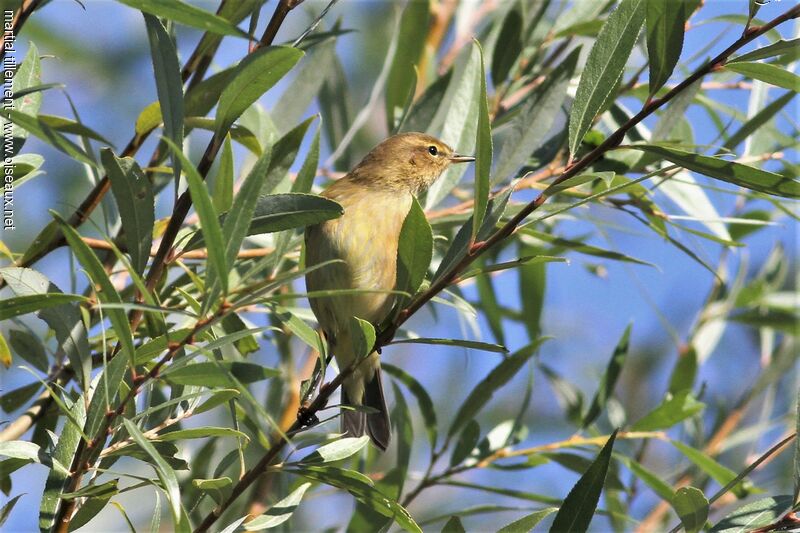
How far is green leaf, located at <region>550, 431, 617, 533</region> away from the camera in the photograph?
1900mm

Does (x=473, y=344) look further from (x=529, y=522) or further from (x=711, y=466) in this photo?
(x=711, y=466)

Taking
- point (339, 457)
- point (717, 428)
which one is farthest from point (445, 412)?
point (339, 457)

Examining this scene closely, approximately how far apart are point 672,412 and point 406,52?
1.57m

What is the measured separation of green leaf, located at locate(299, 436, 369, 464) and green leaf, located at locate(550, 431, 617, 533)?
0.47 m

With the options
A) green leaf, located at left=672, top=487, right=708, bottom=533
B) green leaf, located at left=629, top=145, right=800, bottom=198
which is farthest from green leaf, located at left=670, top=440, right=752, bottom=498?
green leaf, located at left=629, top=145, right=800, bottom=198

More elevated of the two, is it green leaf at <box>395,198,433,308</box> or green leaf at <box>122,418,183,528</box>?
green leaf at <box>395,198,433,308</box>

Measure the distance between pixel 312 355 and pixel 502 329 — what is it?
2.29 feet

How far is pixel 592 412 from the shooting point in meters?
3.08

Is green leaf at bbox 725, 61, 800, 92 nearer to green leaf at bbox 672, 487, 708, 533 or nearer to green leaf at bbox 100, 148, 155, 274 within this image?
green leaf at bbox 672, 487, 708, 533

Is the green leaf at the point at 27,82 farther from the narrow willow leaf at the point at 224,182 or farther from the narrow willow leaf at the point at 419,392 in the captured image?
the narrow willow leaf at the point at 419,392

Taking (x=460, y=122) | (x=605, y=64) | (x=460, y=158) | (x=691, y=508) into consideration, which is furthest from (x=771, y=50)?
(x=460, y=158)

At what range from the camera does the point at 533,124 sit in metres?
2.53

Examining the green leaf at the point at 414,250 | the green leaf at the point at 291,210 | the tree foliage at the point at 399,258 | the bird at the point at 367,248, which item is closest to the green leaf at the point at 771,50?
the tree foliage at the point at 399,258

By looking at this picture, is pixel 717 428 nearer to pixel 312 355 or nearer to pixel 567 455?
pixel 567 455
